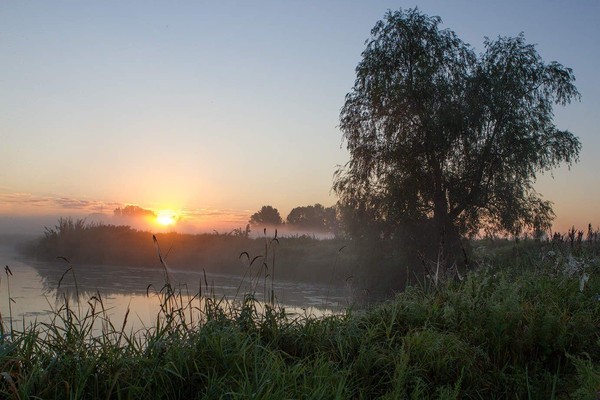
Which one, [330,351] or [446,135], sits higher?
[446,135]

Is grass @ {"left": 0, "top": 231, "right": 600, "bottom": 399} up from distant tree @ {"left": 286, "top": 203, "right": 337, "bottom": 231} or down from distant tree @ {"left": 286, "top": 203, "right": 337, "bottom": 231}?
down

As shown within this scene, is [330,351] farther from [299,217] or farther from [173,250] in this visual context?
[299,217]

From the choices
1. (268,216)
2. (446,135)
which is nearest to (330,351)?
(446,135)

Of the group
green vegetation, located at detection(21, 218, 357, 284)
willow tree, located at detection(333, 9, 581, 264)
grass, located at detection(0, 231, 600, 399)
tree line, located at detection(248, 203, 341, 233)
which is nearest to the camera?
grass, located at detection(0, 231, 600, 399)

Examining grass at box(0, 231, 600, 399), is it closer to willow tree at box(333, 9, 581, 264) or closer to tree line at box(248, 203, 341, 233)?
willow tree at box(333, 9, 581, 264)

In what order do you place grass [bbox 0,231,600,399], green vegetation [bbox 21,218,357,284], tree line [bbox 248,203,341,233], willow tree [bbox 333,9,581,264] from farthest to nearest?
tree line [bbox 248,203,341,233], green vegetation [bbox 21,218,357,284], willow tree [bbox 333,9,581,264], grass [bbox 0,231,600,399]

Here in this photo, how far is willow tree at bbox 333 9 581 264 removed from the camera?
21.0 meters

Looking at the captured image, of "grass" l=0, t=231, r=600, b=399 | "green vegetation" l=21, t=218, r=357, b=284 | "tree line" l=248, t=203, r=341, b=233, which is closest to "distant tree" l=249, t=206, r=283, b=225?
"tree line" l=248, t=203, r=341, b=233

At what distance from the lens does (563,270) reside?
8.16 meters

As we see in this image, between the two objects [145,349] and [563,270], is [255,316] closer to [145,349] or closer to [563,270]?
[145,349]

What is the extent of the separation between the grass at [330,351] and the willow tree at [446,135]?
1416 centimetres

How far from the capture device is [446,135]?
68.9 feet

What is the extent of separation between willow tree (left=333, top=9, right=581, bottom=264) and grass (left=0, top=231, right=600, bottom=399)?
46.5 feet

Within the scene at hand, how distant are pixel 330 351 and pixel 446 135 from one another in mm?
17518
